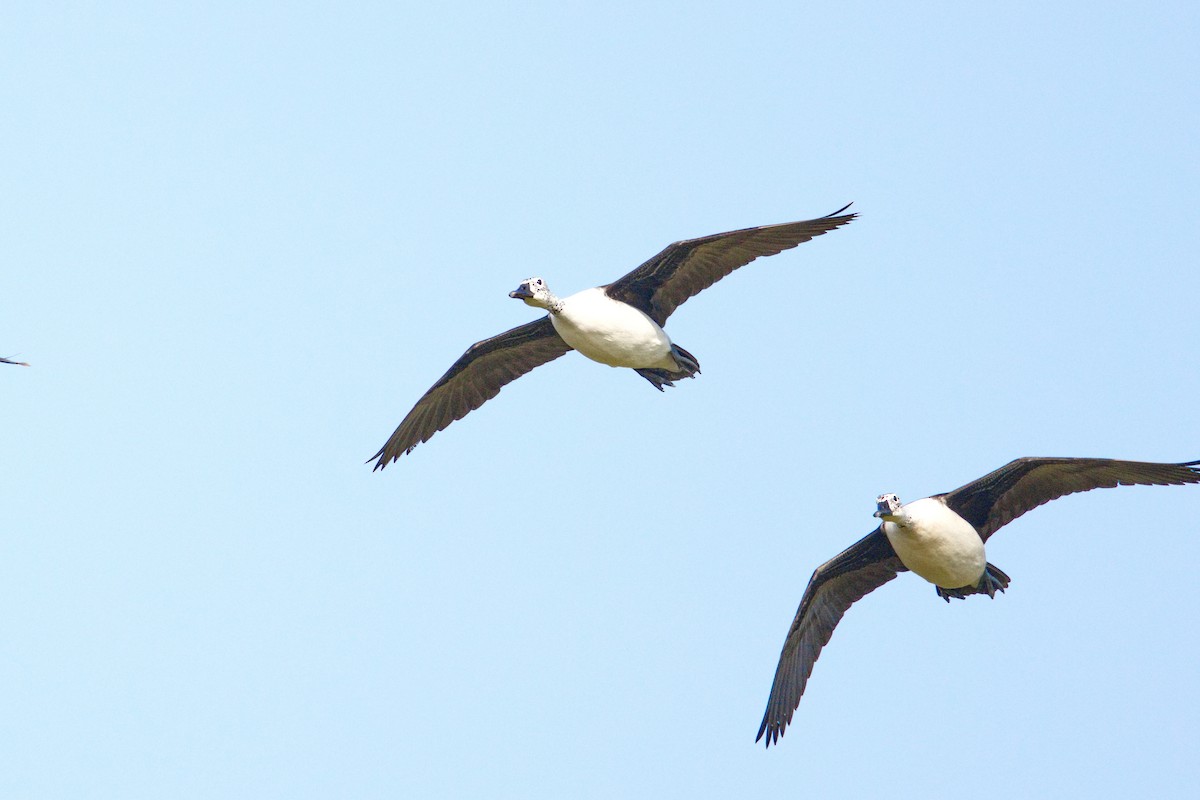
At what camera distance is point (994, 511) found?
2409 cm

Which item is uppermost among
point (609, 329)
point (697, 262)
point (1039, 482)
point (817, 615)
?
point (697, 262)

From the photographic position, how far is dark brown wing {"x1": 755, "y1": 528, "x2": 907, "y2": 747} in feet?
82.5

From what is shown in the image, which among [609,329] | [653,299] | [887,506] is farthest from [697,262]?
[887,506]

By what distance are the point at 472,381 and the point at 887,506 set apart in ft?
24.2

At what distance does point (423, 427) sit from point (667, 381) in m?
4.25

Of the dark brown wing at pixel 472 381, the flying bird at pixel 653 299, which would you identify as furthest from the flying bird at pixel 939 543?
the dark brown wing at pixel 472 381

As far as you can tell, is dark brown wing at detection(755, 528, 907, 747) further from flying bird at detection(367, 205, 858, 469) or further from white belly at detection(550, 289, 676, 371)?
white belly at detection(550, 289, 676, 371)

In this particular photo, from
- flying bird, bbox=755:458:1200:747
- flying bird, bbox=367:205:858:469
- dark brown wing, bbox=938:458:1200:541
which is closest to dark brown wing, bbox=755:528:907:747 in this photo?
flying bird, bbox=755:458:1200:747

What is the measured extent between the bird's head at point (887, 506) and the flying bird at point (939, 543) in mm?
13

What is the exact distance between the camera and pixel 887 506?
23094mm

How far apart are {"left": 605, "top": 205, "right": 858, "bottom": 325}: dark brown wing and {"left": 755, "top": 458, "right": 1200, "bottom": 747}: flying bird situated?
3754 mm

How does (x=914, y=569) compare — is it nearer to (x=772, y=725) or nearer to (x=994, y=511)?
(x=994, y=511)

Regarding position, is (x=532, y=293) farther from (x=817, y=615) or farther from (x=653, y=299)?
(x=817, y=615)

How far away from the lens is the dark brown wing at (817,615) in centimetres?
2514
